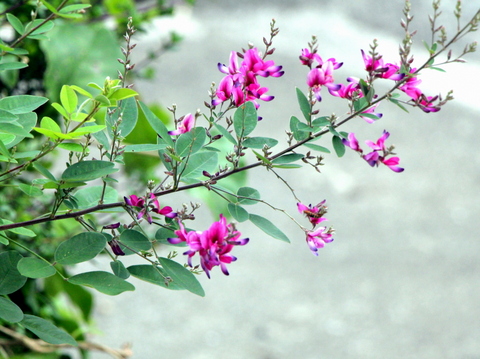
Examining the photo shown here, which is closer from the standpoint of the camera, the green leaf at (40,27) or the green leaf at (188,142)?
the green leaf at (188,142)

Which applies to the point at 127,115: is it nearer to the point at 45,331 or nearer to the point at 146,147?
the point at 146,147

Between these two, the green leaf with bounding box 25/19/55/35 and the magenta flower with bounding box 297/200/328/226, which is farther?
the green leaf with bounding box 25/19/55/35

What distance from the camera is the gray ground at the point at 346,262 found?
175cm

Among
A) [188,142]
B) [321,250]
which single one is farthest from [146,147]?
[321,250]

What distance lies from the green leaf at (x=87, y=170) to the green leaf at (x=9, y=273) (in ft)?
0.29

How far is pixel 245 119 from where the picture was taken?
1.57ft

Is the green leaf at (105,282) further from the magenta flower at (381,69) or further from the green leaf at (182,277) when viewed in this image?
the magenta flower at (381,69)

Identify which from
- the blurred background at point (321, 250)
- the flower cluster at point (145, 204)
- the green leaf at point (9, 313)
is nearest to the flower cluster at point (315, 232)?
the flower cluster at point (145, 204)

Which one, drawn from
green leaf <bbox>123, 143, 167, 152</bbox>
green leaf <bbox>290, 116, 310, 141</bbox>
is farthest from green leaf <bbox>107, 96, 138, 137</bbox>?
green leaf <bbox>290, 116, 310, 141</bbox>

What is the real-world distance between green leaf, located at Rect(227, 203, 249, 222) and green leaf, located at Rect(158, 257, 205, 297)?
0.05 meters

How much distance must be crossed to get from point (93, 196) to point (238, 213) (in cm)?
15

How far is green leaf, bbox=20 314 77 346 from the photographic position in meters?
A: 0.47

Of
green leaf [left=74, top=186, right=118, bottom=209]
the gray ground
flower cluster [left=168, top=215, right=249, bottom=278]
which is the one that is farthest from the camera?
the gray ground

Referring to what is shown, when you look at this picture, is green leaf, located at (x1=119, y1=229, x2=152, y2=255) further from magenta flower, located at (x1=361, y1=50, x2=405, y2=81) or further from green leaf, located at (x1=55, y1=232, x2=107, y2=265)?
magenta flower, located at (x1=361, y1=50, x2=405, y2=81)
